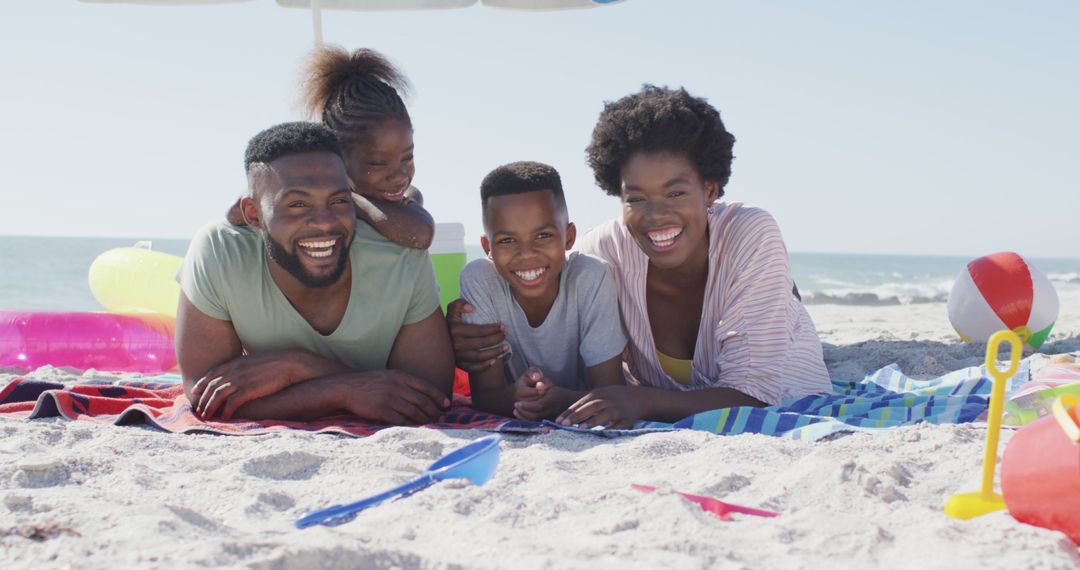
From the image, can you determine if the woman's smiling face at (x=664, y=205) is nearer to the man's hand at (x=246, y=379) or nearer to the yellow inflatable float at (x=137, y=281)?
the man's hand at (x=246, y=379)

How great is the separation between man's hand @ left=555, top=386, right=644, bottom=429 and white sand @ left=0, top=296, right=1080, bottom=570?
22 cm

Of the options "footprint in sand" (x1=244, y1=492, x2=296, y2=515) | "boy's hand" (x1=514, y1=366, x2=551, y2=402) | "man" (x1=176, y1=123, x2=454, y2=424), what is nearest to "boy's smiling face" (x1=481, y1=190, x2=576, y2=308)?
"man" (x1=176, y1=123, x2=454, y2=424)

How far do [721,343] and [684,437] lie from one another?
988mm

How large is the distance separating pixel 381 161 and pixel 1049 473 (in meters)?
3.02

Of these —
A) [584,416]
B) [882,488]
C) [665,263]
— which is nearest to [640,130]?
[665,263]

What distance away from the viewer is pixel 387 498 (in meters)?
2.11

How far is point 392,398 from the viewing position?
3.26 metres

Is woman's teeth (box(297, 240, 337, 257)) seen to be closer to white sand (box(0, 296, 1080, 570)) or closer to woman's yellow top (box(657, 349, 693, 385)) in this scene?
white sand (box(0, 296, 1080, 570))

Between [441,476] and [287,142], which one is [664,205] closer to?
[287,142]

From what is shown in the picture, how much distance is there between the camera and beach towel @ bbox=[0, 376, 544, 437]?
3066mm

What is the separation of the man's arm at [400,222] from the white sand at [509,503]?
92 centimetres

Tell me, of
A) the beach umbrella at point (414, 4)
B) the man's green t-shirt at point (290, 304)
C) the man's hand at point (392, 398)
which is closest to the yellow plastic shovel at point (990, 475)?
the man's hand at point (392, 398)

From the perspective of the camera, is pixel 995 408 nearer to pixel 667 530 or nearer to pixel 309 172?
pixel 667 530

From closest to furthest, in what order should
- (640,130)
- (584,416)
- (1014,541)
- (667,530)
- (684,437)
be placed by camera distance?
(1014,541) < (667,530) < (684,437) < (584,416) < (640,130)
